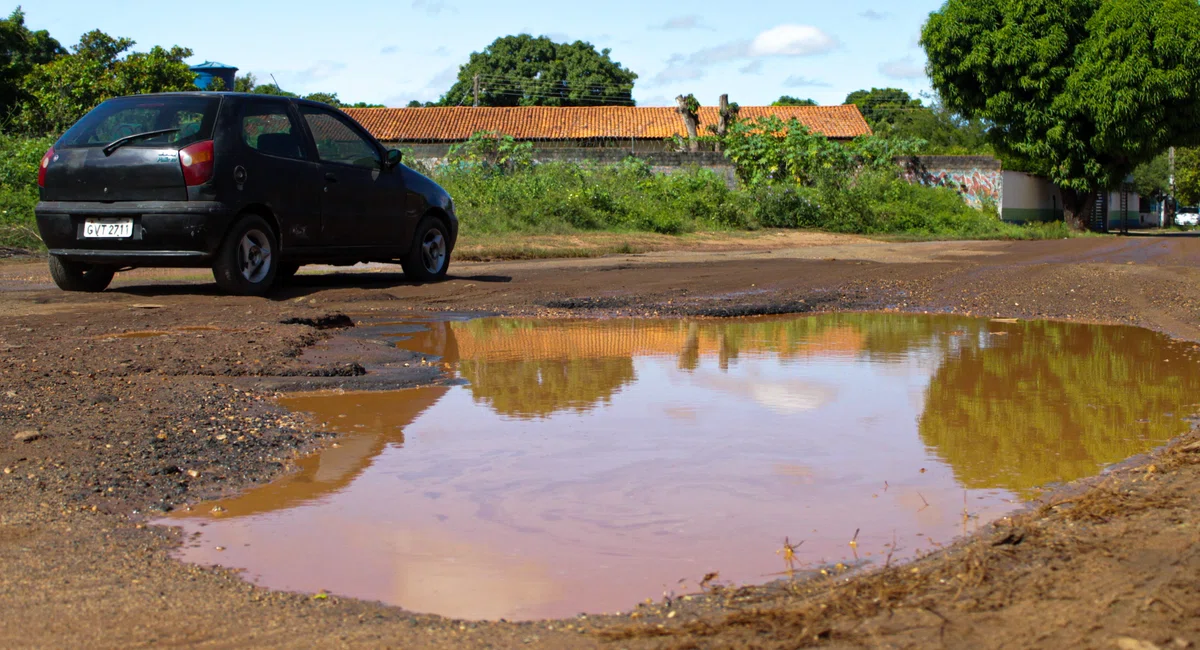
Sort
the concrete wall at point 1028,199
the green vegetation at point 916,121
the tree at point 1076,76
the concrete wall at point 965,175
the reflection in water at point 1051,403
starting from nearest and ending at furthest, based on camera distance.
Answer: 1. the reflection in water at point 1051,403
2. the tree at point 1076,76
3. the concrete wall at point 965,175
4. the concrete wall at point 1028,199
5. the green vegetation at point 916,121

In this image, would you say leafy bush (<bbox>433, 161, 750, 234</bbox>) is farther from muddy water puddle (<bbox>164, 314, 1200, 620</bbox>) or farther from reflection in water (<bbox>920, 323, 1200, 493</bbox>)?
muddy water puddle (<bbox>164, 314, 1200, 620</bbox>)

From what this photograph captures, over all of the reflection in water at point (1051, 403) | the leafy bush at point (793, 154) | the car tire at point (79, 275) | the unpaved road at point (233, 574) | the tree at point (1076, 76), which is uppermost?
the tree at point (1076, 76)

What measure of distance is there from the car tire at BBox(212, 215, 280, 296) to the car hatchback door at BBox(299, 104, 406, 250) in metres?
0.65

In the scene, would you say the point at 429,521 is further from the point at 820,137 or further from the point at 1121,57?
the point at 1121,57

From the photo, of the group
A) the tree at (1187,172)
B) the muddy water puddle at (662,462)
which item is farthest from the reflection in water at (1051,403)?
the tree at (1187,172)

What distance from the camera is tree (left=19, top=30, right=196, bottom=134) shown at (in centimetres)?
2536

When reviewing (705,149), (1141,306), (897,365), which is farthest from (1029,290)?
(705,149)

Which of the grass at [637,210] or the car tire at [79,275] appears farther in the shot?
the grass at [637,210]

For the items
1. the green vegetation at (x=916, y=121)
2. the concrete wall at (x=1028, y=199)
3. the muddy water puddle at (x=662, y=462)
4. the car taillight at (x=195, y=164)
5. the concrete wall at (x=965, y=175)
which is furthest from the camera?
the green vegetation at (x=916, y=121)

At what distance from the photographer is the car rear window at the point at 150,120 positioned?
350 inches

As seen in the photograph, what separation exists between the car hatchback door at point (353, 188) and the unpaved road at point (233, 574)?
1.54 metres

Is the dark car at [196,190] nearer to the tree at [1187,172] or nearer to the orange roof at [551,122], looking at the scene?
the orange roof at [551,122]

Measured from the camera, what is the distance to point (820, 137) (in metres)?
29.9

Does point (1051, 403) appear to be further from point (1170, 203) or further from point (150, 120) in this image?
point (1170, 203)
